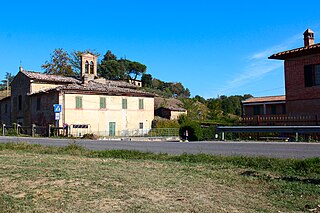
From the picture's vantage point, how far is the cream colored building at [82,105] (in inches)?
1515

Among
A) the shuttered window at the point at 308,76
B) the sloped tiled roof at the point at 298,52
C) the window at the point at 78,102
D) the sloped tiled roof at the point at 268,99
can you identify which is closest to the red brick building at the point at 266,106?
the sloped tiled roof at the point at 268,99

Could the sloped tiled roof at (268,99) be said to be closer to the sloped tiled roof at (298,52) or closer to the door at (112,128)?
the door at (112,128)

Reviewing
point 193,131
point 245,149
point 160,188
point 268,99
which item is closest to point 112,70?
point 268,99

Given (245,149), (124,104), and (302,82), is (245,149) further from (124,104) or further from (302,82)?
(124,104)

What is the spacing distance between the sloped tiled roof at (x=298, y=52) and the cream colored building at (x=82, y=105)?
2299 cm

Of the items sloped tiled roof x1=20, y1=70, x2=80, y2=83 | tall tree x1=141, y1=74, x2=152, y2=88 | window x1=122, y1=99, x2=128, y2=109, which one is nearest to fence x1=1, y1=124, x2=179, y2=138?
window x1=122, y1=99, x2=128, y2=109

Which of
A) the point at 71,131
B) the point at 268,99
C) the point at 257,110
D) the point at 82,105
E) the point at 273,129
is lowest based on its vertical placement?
the point at 71,131

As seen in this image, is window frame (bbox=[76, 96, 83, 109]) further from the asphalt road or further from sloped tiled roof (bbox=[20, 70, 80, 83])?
the asphalt road

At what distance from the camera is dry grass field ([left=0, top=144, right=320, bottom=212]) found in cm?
517

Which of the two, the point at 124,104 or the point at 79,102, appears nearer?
the point at 79,102

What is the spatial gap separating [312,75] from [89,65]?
115 ft

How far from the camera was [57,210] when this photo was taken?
16.1ft

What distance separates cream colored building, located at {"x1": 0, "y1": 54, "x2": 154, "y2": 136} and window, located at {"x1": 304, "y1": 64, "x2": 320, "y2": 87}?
24358 mm

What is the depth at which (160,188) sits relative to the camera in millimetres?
6355
